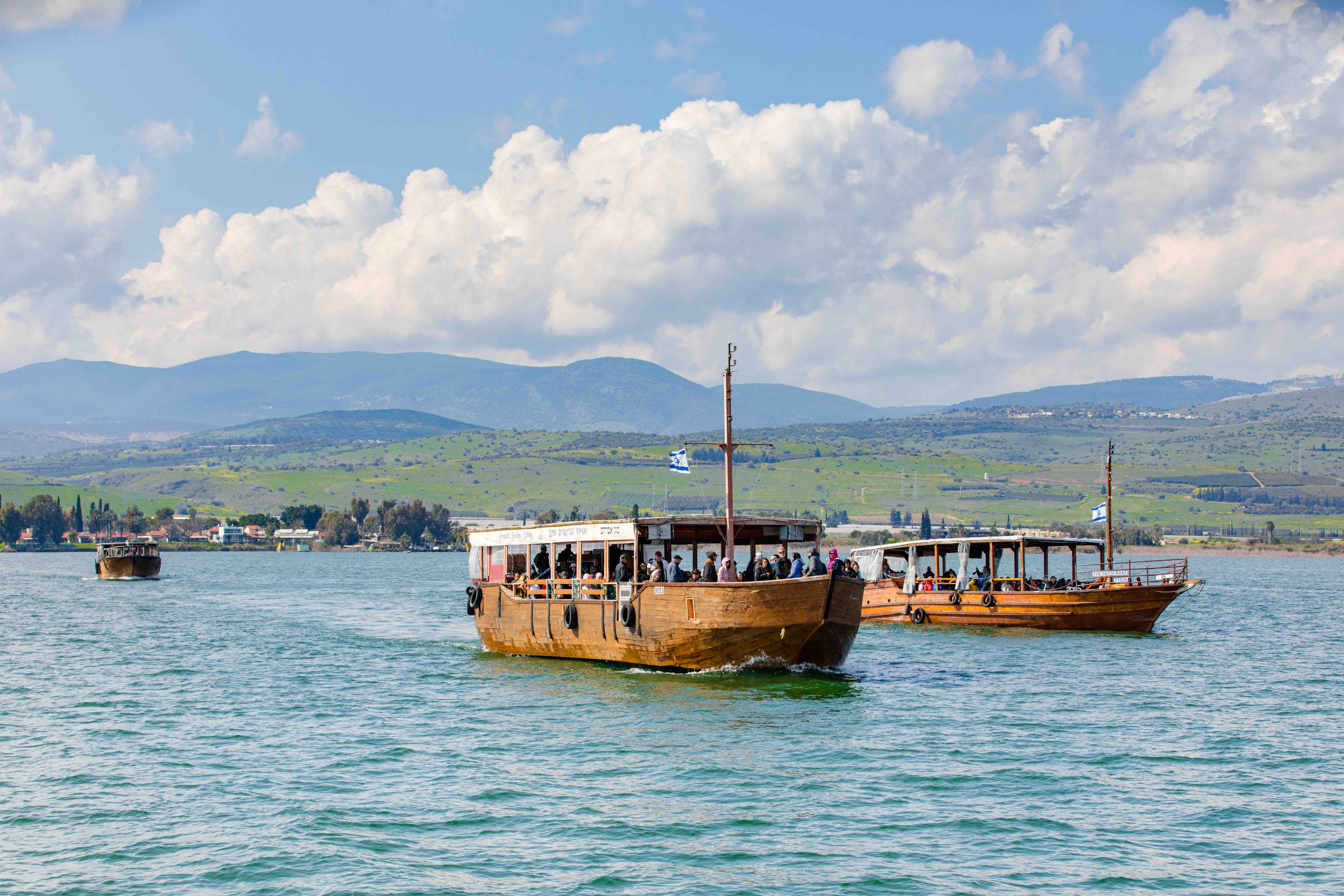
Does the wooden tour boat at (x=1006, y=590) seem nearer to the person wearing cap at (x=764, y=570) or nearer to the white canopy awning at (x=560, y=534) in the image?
the white canopy awning at (x=560, y=534)

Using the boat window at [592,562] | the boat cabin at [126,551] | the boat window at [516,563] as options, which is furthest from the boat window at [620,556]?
the boat cabin at [126,551]

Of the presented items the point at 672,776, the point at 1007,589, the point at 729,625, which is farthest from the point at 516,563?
the point at 1007,589

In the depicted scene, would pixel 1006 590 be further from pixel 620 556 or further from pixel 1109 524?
pixel 620 556

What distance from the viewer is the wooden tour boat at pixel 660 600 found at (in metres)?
33.3

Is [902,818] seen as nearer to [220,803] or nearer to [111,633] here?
[220,803]

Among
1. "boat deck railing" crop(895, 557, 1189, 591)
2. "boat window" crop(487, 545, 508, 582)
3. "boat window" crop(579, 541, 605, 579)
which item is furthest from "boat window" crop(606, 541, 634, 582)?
"boat deck railing" crop(895, 557, 1189, 591)

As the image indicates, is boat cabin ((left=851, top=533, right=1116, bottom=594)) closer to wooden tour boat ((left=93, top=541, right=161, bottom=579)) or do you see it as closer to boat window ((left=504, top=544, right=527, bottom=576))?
boat window ((left=504, top=544, right=527, bottom=576))

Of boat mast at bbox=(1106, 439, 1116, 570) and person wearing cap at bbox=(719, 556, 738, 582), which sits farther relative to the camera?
boat mast at bbox=(1106, 439, 1116, 570)

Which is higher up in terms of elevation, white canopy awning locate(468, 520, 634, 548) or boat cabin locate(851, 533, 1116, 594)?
white canopy awning locate(468, 520, 634, 548)

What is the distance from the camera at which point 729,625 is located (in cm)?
3359

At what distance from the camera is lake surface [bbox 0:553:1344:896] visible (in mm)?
18109

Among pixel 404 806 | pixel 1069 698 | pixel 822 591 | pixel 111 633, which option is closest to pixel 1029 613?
pixel 1069 698

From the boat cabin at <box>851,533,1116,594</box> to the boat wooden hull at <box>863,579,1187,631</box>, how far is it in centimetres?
97

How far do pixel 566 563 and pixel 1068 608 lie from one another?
2564cm
